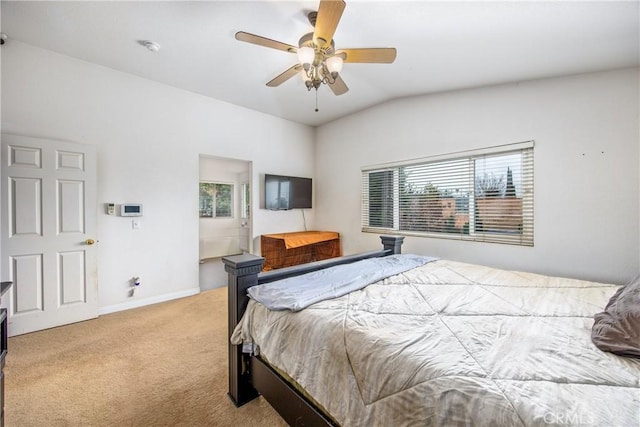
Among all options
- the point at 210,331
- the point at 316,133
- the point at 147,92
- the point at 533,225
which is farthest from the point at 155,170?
the point at 533,225

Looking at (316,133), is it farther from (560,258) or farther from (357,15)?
(560,258)

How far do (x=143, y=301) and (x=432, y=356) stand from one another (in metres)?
Result: 3.52

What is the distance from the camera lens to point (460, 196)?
3.23 m

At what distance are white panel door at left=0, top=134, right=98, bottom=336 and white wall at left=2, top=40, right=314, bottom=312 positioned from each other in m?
0.16

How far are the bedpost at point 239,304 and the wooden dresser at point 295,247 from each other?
230 cm

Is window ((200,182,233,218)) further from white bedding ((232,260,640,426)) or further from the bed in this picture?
white bedding ((232,260,640,426))

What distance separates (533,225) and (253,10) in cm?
322

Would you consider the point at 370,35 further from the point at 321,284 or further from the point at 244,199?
the point at 244,199

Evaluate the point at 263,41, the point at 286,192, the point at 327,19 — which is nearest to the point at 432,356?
the point at 327,19

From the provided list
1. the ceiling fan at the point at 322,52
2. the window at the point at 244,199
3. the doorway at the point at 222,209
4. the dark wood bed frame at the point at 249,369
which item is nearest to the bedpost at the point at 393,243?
the dark wood bed frame at the point at 249,369

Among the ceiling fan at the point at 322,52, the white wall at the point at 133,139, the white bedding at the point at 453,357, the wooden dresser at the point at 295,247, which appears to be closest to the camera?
the white bedding at the point at 453,357

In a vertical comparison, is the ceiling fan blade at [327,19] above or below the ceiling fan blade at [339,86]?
above

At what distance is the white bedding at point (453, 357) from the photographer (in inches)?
29.7

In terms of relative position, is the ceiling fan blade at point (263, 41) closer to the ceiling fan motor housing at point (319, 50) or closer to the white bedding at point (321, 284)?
the ceiling fan motor housing at point (319, 50)
